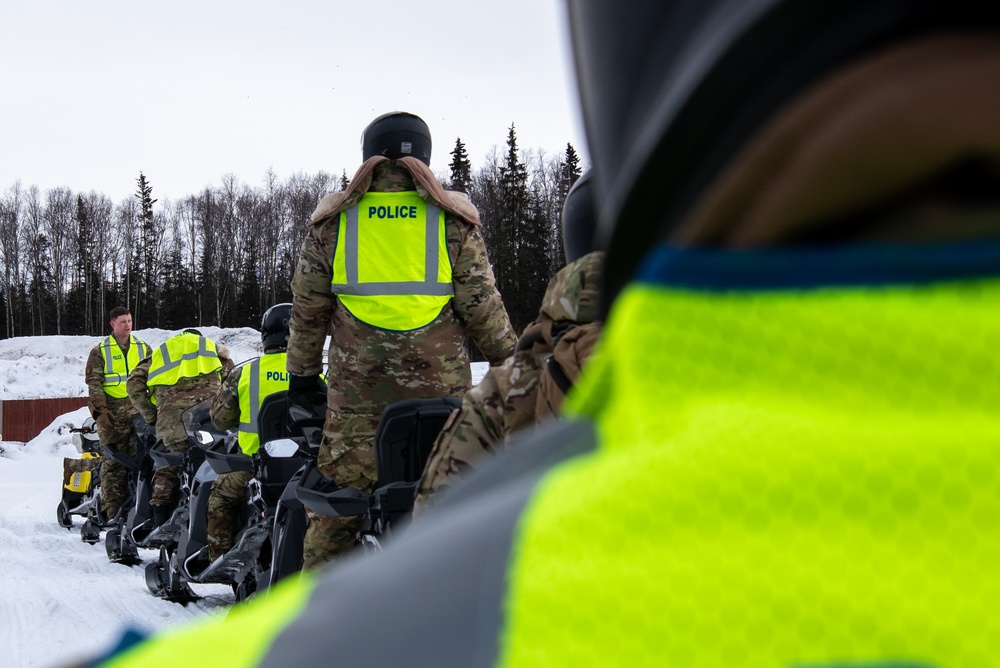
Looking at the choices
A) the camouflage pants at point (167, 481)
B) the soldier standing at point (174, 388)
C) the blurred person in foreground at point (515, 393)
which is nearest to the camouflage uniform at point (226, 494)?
the camouflage pants at point (167, 481)

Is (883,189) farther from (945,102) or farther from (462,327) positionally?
(462,327)

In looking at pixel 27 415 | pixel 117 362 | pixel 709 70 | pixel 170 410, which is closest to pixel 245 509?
pixel 170 410

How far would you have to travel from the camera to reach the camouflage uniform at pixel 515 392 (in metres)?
1.69

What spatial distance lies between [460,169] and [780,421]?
50309mm

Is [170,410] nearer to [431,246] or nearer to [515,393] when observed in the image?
[431,246]

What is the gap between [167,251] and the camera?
56.0 metres

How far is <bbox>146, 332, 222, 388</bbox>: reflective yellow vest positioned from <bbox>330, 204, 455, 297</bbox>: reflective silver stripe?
5968mm

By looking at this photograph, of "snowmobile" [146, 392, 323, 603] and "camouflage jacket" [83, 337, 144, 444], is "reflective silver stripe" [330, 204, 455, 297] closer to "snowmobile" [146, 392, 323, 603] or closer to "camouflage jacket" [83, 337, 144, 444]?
"snowmobile" [146, 392, 323, 603]

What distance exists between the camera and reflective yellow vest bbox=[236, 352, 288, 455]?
6102 mm

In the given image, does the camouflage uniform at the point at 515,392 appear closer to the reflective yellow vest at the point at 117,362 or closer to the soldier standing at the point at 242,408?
the soldier standing at the point at 242,408

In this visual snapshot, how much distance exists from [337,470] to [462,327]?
0.81 meters

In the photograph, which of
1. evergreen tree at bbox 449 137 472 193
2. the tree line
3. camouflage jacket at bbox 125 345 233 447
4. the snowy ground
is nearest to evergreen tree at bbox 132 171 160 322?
the tree line

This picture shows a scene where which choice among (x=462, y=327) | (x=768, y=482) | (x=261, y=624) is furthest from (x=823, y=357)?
(x=462, y=327)

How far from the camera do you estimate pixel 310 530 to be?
376cm
